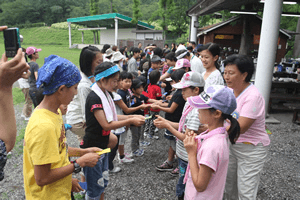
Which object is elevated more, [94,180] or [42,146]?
[42,146]

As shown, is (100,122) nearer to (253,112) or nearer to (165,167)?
(253,112)

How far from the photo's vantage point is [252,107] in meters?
2.21

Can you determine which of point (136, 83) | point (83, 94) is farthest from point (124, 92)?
point (83, 94)

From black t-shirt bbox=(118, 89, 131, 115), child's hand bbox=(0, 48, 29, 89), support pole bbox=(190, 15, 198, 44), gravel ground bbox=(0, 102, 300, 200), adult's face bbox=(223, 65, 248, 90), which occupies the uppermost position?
support pole bbox=(190, 15, 198, 44)

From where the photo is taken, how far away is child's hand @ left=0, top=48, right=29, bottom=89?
42.5 inches

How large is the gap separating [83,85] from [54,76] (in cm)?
139

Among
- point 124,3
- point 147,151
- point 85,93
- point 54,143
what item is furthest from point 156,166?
point 124,3

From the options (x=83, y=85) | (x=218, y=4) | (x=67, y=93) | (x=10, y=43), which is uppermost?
(x=218, y=4)

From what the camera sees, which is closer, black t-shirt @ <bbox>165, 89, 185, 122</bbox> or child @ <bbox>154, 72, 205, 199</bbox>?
child @ <bbox>154, 72, 205, 199</bbox>

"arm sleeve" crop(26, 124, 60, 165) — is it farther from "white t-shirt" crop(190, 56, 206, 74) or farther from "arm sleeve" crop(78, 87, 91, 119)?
"white t-shirt" crop(190, 56, 206, 74)

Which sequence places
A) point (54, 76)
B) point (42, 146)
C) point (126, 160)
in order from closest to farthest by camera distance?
1. point (42, 146)
2. point (54, 76)
3. point (126, 160)

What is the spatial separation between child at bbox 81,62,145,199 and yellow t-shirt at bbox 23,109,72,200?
63cm

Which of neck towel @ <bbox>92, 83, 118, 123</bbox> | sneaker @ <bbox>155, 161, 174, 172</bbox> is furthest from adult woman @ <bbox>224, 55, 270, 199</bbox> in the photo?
sneaker @ <bbox>155, 161, 174, 172</bbox>

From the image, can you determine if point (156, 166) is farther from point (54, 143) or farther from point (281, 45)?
point (281, 45)
